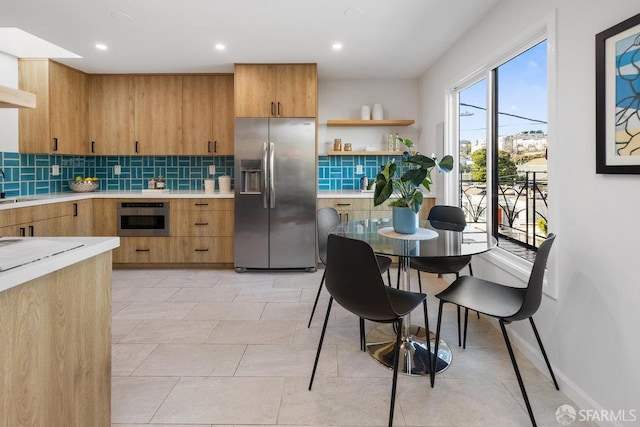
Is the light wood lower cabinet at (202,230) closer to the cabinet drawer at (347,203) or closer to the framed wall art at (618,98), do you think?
the cabinet drawer at (347,203)

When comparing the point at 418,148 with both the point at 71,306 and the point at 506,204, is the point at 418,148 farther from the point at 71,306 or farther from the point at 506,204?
the point at 71,306

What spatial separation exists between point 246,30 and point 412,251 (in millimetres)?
2572

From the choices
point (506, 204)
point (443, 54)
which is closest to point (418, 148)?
point (443, 54)

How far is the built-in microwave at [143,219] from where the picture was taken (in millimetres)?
4430

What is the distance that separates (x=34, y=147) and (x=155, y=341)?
→ 10.0ft

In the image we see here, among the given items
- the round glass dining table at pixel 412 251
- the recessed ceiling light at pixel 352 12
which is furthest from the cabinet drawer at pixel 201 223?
the recessed ceiling light at pixel 352 12

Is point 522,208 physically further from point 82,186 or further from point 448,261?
point 82,186

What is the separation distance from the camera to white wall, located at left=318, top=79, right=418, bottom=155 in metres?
5.01

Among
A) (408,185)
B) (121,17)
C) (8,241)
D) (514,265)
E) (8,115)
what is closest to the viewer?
(8,241)

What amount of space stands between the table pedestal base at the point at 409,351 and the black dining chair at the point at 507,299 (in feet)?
0.65

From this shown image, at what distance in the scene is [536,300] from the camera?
1.77m

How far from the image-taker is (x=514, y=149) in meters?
2.95

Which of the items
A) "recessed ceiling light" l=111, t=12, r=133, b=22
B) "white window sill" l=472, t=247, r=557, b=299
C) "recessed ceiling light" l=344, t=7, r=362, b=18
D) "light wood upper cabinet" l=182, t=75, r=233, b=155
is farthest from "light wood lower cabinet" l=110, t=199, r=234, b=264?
"white window sill" l=472, t=247, r=557, b=299

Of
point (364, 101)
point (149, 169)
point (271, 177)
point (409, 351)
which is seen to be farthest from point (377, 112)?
point (409, 351)
